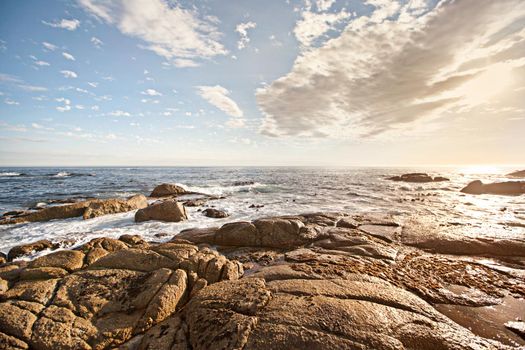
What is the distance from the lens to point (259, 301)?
5180 millimetres

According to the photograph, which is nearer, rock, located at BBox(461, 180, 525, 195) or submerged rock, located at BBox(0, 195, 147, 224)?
submerged rock, located at BBox(0, 195, 147, 224)

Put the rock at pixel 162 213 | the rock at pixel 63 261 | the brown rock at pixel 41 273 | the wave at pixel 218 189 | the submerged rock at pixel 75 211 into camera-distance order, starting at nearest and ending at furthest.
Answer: the brown rock at pixel 41 273, the rock at pixel 63 261, the rock at pixel 162 213, the submerged rock at pixel 75 211, the wave at pixel 218 189

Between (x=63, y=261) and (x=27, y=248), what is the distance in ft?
21.7

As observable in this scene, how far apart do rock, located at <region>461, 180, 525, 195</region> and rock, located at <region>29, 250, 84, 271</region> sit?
4607 centimetres

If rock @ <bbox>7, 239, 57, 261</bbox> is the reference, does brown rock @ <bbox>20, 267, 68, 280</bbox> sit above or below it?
above

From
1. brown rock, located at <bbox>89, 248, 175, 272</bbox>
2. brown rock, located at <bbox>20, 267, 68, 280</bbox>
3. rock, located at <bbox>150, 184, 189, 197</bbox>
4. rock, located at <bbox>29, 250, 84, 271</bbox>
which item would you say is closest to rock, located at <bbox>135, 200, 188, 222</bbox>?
rock, located at <bbox>29, 250, 84, 271</bbox>

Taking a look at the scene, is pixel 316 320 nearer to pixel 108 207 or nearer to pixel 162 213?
pixel 162 213

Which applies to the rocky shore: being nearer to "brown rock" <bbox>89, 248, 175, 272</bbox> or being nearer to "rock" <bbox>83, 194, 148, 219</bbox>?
"brown rock" <bbox>89, 248, 175, 272</bbox>

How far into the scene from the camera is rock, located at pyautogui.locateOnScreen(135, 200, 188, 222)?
650 inches

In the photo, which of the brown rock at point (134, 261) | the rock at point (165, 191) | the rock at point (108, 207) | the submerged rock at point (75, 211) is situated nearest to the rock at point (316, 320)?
the brown rock at point (134, 261)

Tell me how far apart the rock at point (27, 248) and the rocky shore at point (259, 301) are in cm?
561

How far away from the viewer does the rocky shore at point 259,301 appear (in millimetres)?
4473

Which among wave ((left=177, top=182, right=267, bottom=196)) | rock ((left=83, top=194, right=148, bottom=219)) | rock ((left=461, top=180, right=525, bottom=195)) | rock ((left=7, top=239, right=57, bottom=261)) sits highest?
rock ((left=461, top=180, right=525, bottom=195))

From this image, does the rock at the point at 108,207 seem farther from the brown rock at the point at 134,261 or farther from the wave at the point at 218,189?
the brown rock at the point at 134,261
